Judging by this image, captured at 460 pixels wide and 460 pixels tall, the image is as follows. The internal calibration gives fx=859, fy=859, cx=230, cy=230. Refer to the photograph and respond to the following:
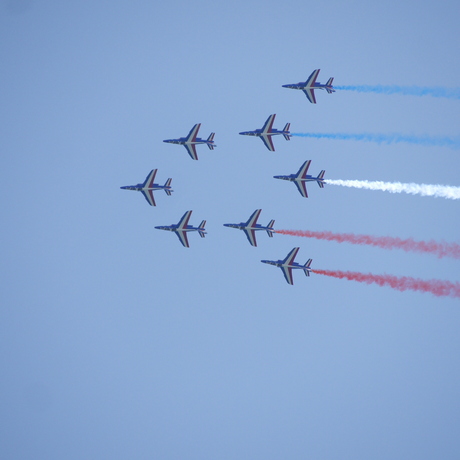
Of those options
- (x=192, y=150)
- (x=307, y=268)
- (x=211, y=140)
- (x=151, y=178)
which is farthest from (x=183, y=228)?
(x=307, y=268)

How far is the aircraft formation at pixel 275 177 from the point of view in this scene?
9069 cm

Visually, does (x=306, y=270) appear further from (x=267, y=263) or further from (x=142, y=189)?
(x=142, y=189)

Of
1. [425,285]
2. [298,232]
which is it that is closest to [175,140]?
[298,232]

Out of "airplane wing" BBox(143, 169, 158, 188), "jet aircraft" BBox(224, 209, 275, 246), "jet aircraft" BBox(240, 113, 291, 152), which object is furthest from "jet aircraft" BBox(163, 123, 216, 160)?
"jet aircraft" BBox(224, 209, 275, 246)

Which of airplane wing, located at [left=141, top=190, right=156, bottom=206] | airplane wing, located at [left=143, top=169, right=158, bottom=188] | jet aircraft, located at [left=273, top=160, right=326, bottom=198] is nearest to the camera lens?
jet aircraft, located at [left=273, top=160, right=326, bottom=198]

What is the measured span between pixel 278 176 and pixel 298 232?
8914 mm

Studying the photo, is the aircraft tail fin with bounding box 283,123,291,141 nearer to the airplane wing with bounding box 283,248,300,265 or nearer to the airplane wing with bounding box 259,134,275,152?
the airplane wing with bounding box 259,134,275,152

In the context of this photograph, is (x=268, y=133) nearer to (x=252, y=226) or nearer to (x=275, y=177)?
(x=275, y=177)

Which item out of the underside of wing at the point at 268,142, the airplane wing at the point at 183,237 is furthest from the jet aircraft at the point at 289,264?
the underside of wing at the point at 268,142

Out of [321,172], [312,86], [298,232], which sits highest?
[312,86]

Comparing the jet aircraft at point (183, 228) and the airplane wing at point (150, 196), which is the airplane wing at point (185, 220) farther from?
the airplane wing at point (150, 196)

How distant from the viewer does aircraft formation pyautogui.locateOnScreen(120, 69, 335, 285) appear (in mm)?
90688

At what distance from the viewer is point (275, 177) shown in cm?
9388

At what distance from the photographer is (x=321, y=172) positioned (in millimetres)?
89312
